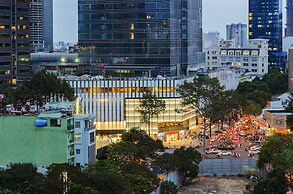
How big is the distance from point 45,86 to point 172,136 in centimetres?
1950

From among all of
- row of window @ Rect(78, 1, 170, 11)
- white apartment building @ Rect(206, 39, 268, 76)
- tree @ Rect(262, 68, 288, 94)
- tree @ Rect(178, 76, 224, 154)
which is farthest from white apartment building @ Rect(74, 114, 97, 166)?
white apartment building @ Rect(206, 39, 268, 76)

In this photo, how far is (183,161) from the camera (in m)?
54.9

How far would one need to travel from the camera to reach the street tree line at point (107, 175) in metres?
38.3

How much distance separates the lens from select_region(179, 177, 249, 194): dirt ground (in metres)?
54.5

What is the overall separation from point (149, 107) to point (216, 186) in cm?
1707

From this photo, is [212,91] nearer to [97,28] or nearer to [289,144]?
[289,144]

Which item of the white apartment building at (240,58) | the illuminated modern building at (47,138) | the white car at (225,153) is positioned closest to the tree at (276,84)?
the white apartment building at (240,58)

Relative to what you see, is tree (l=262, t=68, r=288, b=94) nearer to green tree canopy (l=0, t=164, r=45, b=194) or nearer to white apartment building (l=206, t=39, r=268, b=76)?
white apartment building (l=206, t=39, r=268, b=76)

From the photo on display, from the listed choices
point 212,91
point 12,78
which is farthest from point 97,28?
point 212,91

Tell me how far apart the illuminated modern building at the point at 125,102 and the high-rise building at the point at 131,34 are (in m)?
13.6


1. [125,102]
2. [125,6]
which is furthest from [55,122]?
[125,6]

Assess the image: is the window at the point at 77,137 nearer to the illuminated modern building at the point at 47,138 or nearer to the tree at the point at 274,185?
the illuminated modern building at the point at 47,138

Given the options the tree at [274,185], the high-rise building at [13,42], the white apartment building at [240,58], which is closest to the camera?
the tree at [274,185]

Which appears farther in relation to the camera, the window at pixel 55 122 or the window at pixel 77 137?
the window at pixel 77 137
